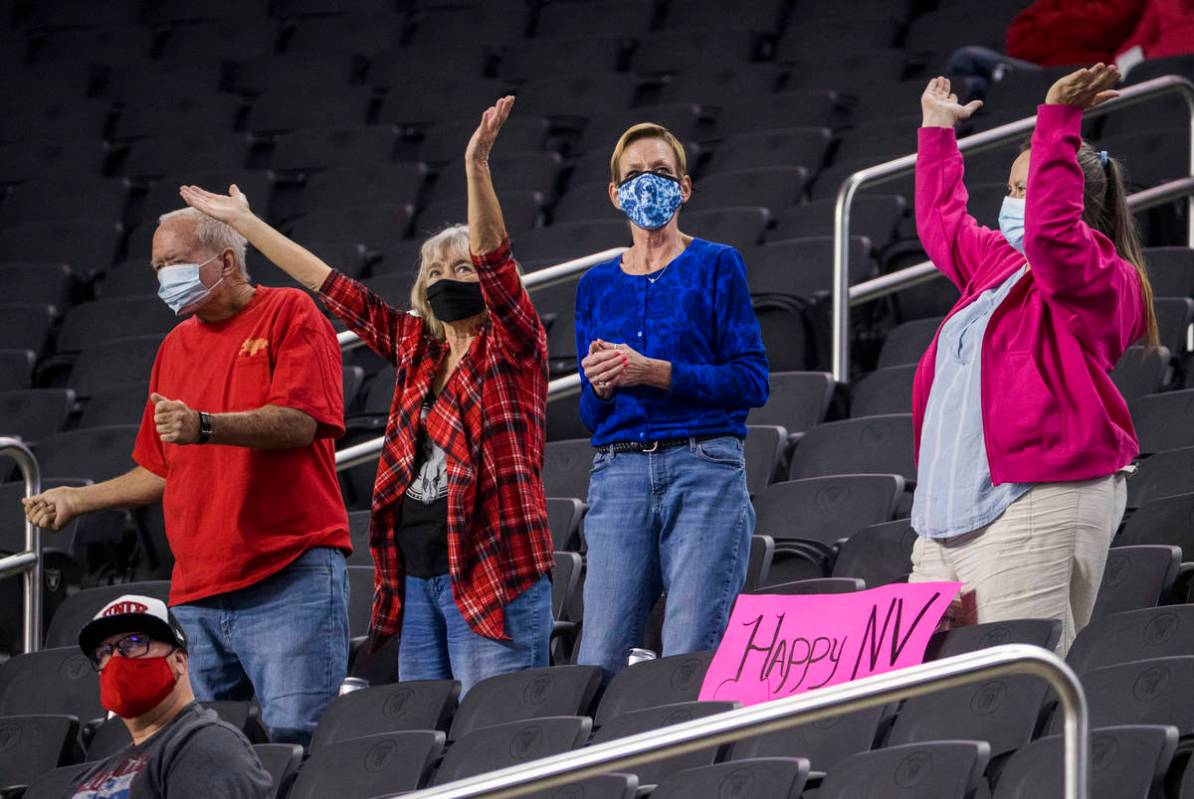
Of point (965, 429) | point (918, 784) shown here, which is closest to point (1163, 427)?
point (965, 429)

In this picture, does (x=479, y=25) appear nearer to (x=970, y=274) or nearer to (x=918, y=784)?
(x=970, y=274)

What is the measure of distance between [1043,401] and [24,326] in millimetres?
4314

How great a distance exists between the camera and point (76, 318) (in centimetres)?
676

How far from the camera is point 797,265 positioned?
19.4 ft

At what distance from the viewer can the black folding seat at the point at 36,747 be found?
4.04 m

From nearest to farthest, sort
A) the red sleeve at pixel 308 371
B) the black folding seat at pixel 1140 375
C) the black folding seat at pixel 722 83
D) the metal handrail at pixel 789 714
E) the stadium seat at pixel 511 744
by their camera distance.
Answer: the metal handrail at pixel 789 714 → the stadium seat at pixel 511 744 → the red sleeve at pixel 308 371 → the black folding seat at pixel 1140 375 → the black folding seat at pixel 722 83

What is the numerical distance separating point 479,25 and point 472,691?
5.88 metres

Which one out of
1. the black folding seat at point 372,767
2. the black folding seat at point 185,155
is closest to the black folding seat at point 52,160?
the black folding seat at point 185,155

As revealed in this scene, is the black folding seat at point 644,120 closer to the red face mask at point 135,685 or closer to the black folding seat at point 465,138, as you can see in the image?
the black folding seat at point 465,138

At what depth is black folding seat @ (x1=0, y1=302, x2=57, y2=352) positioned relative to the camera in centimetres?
677

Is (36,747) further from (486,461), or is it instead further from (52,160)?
(52,160)

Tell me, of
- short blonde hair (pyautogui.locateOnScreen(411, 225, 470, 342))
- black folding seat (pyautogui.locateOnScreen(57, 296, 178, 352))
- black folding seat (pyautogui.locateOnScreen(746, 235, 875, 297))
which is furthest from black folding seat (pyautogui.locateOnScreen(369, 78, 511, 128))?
short blonde hair (pyautogui.locateOnScreen(411, 225, 470, 342))

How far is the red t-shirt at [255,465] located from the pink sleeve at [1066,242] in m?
1.38

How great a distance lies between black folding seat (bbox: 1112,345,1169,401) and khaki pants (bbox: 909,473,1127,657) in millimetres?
1465
